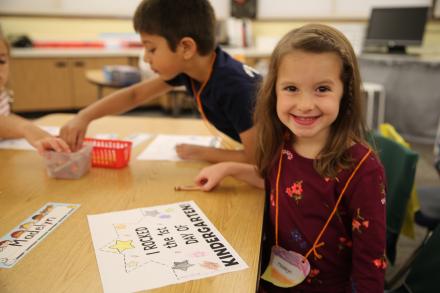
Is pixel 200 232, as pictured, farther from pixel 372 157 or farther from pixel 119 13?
pixel 119 13

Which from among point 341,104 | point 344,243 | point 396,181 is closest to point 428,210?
point 396,181

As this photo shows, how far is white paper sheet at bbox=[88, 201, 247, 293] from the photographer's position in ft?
2.30

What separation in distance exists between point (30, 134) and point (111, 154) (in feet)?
1.00

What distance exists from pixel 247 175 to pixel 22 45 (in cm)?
472

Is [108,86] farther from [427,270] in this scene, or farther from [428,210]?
[427,270]

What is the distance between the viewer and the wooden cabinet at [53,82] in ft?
15.5

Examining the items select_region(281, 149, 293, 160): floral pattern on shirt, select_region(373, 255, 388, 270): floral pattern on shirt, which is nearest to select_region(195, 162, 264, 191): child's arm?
select_region(281, 149, 293, 160): floral pattern on shirt

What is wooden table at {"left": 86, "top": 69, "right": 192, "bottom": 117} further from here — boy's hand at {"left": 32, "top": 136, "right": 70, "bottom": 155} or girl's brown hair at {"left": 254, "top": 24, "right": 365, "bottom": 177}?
girl's brown hair at {"left": 254, "top": 24, "right": 365, "bottom": 177}

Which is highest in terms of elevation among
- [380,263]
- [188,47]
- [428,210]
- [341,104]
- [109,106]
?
[188,47]

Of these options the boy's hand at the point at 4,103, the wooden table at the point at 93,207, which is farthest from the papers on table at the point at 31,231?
the boy's hand at the point at 4,103

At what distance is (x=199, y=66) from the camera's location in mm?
1367

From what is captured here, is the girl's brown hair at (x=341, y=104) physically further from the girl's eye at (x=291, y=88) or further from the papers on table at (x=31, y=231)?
the papers on table at (x=31, y=231)

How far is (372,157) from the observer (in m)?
0.93

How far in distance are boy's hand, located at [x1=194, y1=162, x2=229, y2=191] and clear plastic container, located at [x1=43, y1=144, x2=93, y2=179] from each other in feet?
1.17
